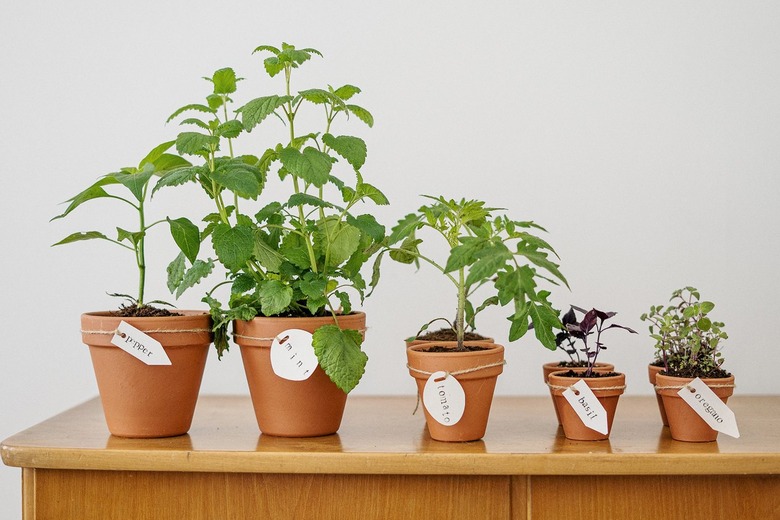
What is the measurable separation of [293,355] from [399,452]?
21cm

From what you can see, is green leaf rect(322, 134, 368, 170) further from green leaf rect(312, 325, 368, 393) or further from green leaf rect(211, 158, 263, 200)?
green leaf rect(312, 325, 368, 393)

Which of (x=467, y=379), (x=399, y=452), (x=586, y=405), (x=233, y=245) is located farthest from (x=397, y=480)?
(x=233, y=245)

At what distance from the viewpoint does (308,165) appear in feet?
3.84

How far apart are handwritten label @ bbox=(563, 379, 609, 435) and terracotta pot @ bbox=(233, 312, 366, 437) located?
13.5 inches

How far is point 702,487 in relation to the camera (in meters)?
1.15

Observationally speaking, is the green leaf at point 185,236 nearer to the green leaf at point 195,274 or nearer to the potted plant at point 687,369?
the green leaf at point 195,274

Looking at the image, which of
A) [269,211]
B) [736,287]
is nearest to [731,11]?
[736,287]

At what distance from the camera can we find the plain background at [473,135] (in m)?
1.80

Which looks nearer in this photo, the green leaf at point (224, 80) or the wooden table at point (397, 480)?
the wooden table at point (397, 480)

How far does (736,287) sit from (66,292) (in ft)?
4.96

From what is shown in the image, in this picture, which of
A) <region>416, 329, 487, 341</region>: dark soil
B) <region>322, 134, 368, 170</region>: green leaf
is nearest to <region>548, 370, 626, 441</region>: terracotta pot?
<region>416, 329, 487, 341</region>: dark soil

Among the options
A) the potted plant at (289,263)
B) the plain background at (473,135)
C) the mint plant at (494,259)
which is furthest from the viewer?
the plain background at (473,135)

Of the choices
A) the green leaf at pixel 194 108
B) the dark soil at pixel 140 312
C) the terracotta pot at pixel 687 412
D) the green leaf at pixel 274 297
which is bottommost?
the terracotta pot at pixel 687 412

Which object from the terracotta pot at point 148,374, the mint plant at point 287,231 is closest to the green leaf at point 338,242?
the mint plant at point 287,231
